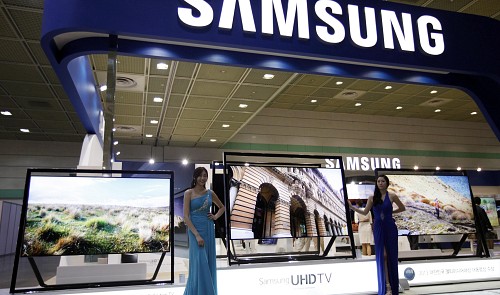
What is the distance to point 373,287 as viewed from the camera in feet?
13.2

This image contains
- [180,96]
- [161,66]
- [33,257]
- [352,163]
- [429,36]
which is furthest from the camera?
[352,163]

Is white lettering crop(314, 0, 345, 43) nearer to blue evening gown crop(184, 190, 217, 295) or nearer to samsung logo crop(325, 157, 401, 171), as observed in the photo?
blue evening gown crop(184, 190, 217, 295)

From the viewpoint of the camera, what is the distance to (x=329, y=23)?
4.21 m

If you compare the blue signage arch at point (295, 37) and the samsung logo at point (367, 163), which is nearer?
the blue signage arch at point (295, 37)

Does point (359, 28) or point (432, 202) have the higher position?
point (359, 28)

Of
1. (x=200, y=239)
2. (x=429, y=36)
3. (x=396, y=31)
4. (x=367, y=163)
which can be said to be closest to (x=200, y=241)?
(x=200, y=239)

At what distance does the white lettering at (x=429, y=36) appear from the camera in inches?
177

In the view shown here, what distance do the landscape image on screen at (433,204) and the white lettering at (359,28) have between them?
5.43 feet

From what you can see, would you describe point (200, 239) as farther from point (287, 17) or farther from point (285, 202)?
point (287, 17)

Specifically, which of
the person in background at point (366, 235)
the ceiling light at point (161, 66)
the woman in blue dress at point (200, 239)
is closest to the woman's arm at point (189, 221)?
the woman in blue dress at point (200, 239)

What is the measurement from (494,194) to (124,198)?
565 inches

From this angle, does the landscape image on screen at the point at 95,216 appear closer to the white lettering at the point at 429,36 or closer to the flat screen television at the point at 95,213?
the flat screen television at the point at 95,213

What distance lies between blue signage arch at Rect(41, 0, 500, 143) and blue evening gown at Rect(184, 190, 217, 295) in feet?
5.42

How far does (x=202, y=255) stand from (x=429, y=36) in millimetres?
3715
